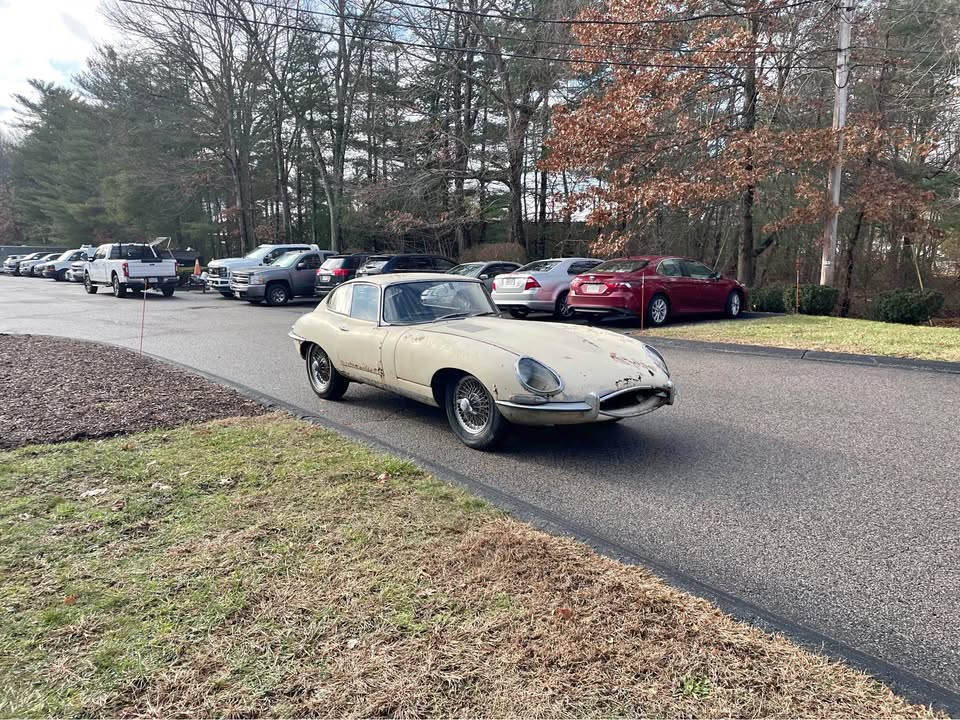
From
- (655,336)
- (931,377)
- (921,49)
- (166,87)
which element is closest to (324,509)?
(931,377)

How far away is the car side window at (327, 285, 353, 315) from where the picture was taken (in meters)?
6.98

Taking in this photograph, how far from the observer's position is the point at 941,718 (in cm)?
221

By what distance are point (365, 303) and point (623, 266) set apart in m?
8.13

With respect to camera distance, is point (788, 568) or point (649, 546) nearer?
point (788, 568)

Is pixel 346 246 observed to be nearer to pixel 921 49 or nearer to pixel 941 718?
pixel 921 49

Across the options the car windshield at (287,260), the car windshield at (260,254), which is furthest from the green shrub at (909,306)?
the car windshield at (260,254)

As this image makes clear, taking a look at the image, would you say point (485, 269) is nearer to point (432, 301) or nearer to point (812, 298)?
point (812, 298)

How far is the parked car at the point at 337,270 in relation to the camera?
1955 cm

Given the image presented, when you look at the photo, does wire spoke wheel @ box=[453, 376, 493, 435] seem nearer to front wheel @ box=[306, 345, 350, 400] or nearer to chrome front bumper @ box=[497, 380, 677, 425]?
chrome front bumper @ box=[497, 380, 677, 425]

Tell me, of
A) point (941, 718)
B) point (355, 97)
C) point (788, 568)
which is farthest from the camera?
point (355, 97)

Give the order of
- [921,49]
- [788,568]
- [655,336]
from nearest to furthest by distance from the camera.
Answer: [788,568] < [655,336] < [921,49]

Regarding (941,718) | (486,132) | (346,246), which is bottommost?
(941,718)

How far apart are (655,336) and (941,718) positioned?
1005 centimetres

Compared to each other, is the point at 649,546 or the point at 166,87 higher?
the point at 166,87
